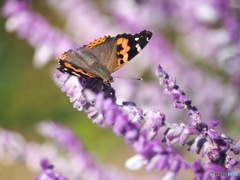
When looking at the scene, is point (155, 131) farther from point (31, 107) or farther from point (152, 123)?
point (31, 107)

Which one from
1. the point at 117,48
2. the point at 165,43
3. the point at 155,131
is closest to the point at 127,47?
the point at 117,48

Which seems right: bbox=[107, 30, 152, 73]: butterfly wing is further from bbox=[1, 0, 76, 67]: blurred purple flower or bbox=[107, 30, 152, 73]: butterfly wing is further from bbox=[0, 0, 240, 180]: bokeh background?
bbox=[1, 0, 76, 67]: blurred purple flower

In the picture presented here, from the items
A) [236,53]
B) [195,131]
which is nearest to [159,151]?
[195,131]

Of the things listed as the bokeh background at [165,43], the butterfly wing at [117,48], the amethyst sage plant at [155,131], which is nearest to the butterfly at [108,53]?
the butterfly wing at [117,48]

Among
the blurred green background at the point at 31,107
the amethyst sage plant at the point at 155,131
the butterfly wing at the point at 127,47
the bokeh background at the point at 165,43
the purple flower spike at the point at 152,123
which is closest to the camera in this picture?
the amethyst sage plant at the point at 155,131

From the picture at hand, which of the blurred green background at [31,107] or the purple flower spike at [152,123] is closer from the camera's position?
the purple flower spike at [152,123]

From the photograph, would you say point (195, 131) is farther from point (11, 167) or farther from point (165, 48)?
point (11, 167)

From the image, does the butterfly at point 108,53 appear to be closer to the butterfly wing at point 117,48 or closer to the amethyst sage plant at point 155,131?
the butterfly wing at point 117,48

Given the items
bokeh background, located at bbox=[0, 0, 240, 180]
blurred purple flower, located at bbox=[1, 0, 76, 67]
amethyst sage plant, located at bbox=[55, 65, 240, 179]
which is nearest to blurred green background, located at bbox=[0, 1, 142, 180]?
bokeh background, located at bbox=[0, 0, 240, 180]
